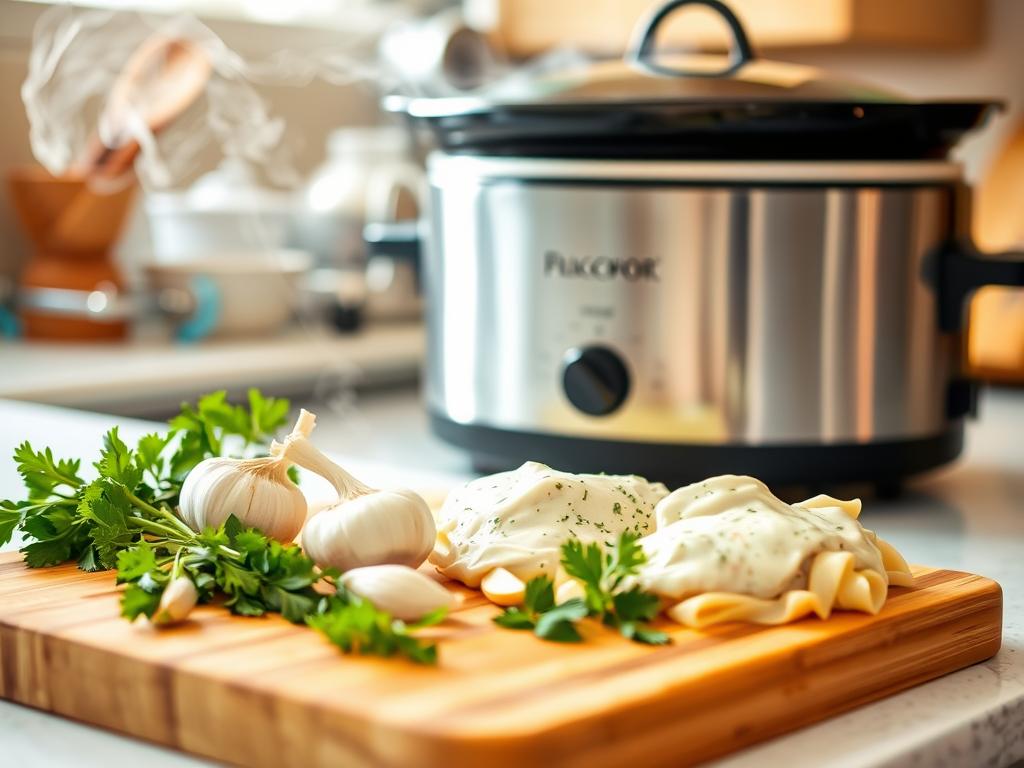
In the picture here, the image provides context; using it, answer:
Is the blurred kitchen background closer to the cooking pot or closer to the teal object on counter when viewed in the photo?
the teal object on counter

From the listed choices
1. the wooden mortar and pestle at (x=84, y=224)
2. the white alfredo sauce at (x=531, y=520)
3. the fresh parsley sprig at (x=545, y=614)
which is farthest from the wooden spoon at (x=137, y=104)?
the fresh parsley sprig at (x=545, y=614)

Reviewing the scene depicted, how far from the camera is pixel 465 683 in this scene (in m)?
0.50

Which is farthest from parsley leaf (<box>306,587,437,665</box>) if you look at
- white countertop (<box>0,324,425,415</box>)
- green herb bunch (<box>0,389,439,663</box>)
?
white countertop (<box>0,324,425,415</box>)

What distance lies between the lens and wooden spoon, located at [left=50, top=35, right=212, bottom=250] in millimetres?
1572

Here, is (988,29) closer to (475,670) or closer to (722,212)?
(722,212)

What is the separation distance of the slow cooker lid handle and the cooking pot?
0.04ft

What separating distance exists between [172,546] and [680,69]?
0.61 m

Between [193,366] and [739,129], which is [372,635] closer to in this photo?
[739,129]

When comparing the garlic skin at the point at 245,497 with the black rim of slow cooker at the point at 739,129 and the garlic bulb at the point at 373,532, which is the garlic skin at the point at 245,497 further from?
the black rim of slow cooker at the point at 739,129

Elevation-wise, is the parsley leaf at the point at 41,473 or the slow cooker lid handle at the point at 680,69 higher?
the slow cooker lid handle at the point at 680,69

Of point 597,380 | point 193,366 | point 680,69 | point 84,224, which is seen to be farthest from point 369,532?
point 84,224

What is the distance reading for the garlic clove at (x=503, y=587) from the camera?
604mm

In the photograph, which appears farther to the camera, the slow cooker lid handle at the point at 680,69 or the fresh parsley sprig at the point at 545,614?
the slow cooker lid handle at the point at 680,69

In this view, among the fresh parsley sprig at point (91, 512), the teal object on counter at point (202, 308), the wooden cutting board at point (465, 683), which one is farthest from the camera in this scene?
the teal object on counter at point (202, 308)
